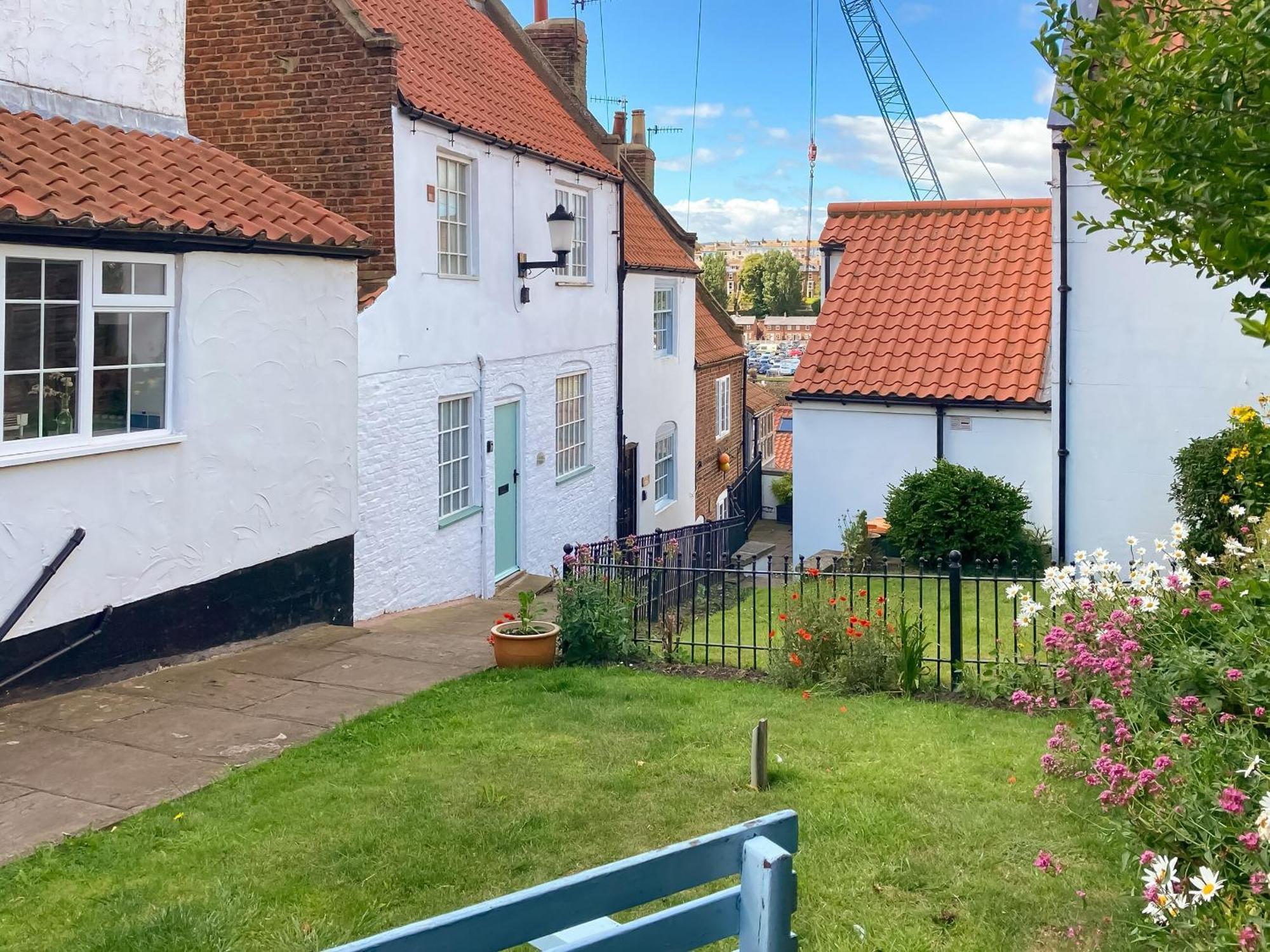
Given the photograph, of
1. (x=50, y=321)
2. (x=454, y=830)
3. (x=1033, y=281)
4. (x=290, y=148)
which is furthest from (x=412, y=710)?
(x=1033, y=281)

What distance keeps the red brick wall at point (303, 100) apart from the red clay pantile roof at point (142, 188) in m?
0.56

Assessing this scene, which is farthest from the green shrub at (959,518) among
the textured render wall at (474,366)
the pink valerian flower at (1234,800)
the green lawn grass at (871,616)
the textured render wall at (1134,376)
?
the pink valerian flower at (1234,800)

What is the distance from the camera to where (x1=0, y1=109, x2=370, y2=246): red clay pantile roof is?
8398 millimetres

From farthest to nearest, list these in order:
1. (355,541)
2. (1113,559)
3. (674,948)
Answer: (1113,559) → (355,541) → (674,948)

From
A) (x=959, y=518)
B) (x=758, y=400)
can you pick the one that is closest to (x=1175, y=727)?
(x=959, y=518)

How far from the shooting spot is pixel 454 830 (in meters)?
5.80

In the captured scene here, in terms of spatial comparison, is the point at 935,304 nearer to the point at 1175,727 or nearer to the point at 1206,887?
the point at 1175,727

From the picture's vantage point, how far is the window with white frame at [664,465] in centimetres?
2406

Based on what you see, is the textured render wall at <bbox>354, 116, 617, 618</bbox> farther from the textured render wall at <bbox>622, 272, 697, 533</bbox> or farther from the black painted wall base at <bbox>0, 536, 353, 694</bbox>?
the textured render wall at <bbox>622, 272, 697, 533</bbox>

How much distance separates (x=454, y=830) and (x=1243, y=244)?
171 inches

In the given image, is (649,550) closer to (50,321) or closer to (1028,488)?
(1028,488)

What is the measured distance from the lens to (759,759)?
6367 millimetres

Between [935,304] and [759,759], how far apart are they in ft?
44.4

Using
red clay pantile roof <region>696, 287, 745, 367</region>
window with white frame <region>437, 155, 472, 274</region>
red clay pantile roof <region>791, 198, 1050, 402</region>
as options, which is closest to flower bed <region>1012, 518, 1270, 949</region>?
window with white frame <region>437, 155, 472, 274</region>
